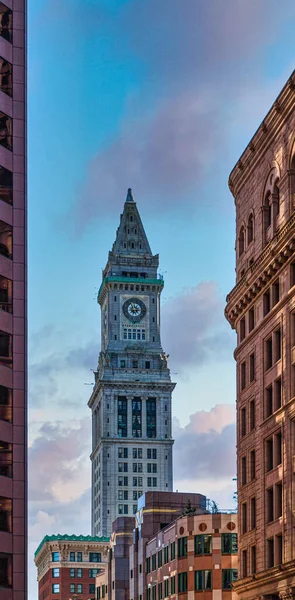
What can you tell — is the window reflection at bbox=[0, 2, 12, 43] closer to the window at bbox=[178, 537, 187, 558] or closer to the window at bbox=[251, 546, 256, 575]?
the window at bbox=[251, 546, 256, 575]

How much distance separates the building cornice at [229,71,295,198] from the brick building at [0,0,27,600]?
613 inches

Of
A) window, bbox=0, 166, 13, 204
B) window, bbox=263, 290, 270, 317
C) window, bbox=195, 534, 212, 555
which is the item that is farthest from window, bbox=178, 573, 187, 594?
window, bbox=0, 166, 13, 204

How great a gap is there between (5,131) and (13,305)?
1191 centimetres

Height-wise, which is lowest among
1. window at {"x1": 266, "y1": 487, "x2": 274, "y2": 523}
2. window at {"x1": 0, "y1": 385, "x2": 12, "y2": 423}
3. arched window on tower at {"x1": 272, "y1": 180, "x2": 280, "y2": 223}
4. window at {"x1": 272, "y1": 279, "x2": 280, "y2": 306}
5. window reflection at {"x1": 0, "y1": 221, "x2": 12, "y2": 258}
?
window at {"x1": 266, "y1": 487, "x2": 274, "y2": 523}

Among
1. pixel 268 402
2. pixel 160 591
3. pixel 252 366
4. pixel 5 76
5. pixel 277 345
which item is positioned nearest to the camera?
pixel 277 345

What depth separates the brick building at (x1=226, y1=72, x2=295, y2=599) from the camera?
74750mm

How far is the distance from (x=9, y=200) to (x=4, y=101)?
6.73 metres

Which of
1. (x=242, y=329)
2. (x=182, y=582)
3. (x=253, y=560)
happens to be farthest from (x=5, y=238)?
(x=182, y=582)

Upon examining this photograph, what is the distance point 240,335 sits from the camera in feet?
294

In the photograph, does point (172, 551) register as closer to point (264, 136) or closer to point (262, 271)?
point (262, 271)

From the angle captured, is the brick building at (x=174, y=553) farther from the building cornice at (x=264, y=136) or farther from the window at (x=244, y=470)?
the building cornice at (x=264, y=136)

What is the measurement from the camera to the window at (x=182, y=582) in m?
127

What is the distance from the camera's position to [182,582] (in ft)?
419

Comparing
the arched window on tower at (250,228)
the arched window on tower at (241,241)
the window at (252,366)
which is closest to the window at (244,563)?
the window at (252,366)
